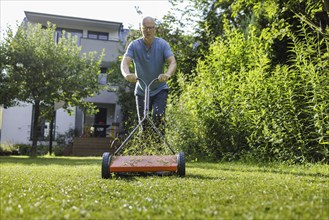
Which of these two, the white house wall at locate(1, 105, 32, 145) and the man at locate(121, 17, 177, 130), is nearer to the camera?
the man at locate(121, 17, 177, 130)

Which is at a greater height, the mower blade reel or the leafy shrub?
the mower blade reel

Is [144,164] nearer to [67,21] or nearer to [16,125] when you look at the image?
[16,125]

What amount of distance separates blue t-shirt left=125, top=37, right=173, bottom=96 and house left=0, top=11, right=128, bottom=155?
16582 mm

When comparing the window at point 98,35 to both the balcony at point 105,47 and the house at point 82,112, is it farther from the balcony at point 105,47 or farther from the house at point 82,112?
the balcony at point 105,47

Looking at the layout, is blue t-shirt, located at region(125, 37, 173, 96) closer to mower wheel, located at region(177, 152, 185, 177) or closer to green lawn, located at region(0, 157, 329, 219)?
mower wheel, located at region(177, 152, 185, 177)

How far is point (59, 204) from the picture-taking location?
2.30m

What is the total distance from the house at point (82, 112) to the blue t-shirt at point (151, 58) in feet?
54.4

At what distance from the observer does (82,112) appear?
24.9m

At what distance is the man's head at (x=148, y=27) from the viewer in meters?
5.05

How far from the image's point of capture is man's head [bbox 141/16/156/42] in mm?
5055

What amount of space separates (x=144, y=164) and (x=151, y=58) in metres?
1.81

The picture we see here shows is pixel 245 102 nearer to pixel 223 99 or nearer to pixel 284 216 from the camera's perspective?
pixel 223 99

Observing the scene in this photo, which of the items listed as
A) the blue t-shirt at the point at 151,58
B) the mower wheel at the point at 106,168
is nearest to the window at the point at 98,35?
the blue t-shirt at the point at 151,58

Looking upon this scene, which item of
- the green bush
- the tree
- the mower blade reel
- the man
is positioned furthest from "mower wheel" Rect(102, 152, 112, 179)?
the tree
